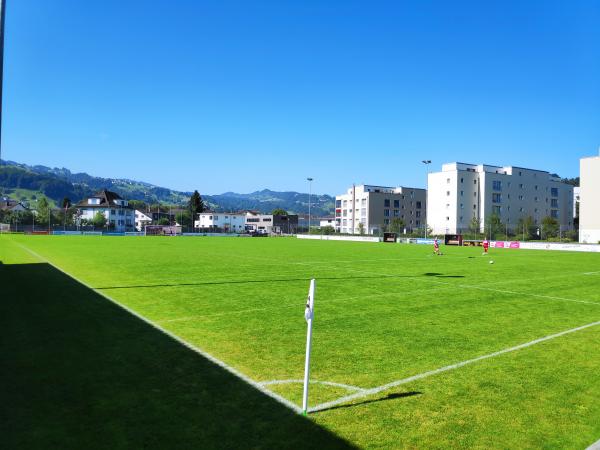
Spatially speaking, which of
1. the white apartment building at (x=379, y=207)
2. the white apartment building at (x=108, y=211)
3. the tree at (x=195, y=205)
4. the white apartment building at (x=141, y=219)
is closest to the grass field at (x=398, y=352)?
the white apartment building at (x=379, y=207)

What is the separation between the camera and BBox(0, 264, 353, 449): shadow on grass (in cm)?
476

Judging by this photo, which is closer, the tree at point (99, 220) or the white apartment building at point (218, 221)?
the tree at point (99, 220)

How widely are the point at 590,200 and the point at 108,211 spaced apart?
118 m

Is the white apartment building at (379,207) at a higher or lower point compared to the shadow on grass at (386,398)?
higher

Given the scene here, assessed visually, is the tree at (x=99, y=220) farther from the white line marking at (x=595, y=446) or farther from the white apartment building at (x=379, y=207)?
the white line marking at (x=595, y=446)

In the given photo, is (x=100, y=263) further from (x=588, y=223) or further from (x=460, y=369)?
(x=588, y=223)

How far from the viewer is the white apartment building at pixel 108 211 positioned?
434ft

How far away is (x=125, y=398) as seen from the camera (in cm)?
579

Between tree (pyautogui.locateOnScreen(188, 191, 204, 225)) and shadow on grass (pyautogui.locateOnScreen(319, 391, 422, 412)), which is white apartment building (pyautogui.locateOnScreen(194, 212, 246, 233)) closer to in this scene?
tree (pyautogui.locateOnScreen(188, 191, 204, 225))

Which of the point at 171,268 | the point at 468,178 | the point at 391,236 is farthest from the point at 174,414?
the point at 468,178

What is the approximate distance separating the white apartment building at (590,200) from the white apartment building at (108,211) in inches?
4454

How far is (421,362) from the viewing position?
771cm

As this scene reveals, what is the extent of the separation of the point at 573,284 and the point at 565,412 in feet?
53.0

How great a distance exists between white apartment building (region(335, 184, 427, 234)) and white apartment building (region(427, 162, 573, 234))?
19939 mm
